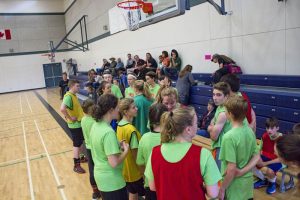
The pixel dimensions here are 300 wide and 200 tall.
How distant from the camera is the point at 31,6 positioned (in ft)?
83.7

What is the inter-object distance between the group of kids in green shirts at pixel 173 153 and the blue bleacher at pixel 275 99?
116 inches

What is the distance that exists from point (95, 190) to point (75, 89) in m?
1.98

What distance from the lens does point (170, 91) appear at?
358cm

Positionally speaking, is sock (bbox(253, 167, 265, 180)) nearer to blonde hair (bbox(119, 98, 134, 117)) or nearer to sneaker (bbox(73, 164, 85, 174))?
blonde hair (bbox(119, 98, 134, 117))

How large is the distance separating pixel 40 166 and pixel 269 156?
4742mm

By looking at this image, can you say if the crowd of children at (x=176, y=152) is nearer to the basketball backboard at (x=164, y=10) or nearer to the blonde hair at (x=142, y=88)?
the blonde hair at (x=142, y=88)

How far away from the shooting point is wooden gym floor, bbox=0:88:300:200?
4.71m

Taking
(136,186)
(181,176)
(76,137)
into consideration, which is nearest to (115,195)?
(136,186)

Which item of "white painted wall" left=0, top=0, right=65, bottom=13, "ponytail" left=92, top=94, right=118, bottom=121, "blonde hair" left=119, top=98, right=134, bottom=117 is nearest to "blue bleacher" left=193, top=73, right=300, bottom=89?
"blonde hair" left=119, top=98, right=134, bottom=117

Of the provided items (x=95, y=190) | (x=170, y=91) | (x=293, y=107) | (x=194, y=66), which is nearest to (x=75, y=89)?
(x=95, y=190)

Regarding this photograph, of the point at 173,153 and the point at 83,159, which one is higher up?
the point at 173,153

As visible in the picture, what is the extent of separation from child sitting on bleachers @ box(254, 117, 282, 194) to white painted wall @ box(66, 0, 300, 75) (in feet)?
9.48

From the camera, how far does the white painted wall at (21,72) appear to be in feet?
80.9

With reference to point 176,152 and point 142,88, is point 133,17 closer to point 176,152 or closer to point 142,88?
point 142,88
